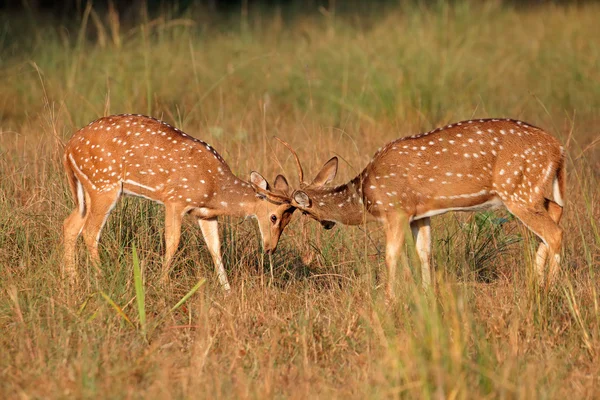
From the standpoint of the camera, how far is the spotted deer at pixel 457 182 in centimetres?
657

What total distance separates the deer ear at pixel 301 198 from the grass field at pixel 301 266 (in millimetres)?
494

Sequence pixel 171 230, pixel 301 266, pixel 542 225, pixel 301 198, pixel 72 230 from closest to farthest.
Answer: pixel 542 225 → pixel 301 198 → pixel 171 230 → pixel 72 230 → pixel 301 266

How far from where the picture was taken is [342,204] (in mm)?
6879

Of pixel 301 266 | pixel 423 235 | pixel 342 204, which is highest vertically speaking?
pixel 342 204

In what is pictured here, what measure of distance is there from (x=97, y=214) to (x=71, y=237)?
25 centimetres

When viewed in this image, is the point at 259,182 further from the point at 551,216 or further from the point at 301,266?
the point at 551,216

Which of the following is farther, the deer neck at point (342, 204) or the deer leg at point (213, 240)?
the deer neck at point (342, 204)

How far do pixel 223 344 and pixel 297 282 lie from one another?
1.26m

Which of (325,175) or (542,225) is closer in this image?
(542,225)

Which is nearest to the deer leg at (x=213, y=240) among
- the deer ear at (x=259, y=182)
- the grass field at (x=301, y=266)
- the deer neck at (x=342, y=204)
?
the grass field at (x=301, y=266)

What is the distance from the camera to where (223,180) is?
7.18 metres

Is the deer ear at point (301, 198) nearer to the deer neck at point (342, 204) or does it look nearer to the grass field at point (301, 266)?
the deer neck at point (342, 204)

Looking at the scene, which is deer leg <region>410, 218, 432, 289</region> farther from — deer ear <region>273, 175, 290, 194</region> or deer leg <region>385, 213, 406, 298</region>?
deer ear <region>273, 175, 290, 194</region>

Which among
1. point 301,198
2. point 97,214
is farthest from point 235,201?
point 97,214
